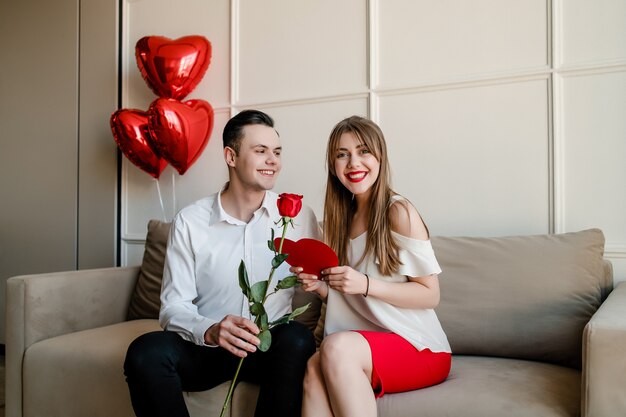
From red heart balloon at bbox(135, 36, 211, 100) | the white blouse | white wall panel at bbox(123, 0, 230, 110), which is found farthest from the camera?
white wall panel at bbox(123, 0, 230, 110)

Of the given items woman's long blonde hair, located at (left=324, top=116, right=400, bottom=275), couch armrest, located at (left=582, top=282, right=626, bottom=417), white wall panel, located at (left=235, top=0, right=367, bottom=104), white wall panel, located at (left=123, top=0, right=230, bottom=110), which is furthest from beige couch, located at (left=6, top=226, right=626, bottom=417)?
white wall panel, located at (left=123, top=0, right=230, bottom=110)

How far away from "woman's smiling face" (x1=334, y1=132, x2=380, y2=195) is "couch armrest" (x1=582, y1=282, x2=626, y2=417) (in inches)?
26.1

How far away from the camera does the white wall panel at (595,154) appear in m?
1.92

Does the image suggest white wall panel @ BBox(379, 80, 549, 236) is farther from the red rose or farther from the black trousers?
the red rose

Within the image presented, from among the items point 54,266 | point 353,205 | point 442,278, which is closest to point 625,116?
point 442,278

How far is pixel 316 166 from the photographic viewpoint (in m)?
2.48

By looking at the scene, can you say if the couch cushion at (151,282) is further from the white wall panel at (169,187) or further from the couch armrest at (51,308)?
the white wall panel at (169,187)

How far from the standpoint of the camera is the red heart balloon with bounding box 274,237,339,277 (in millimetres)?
1225

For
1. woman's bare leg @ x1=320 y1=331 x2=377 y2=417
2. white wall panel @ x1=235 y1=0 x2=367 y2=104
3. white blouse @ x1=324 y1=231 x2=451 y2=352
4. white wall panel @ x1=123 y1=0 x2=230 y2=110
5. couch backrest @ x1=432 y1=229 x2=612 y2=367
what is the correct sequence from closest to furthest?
1. woman's bare leg @ x1=320 y1=331 x2=377 y2=417
2. white blouse @ x1=324 y1=231 x2=451 y2=352
3. couch backrest @ x1=432 y1=229 x2=612 y2=367
4. white wall panel @ x1=235 y1=0 x2=367 y2=104
5. white wall panel @ x1=123 y1=0 x2=230 y2=110

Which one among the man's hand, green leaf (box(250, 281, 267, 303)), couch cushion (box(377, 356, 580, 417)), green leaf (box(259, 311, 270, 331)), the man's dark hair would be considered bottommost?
couch cushion (box(377, 356, 580, 417))

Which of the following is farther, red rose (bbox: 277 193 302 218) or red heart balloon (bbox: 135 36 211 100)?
red heart balloon (bbox: 135 36 211 100)

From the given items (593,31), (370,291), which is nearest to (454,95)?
(593,31)

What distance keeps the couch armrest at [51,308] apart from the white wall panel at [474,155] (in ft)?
4.26

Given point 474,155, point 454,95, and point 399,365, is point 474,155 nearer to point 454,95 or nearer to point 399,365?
point 454,95
